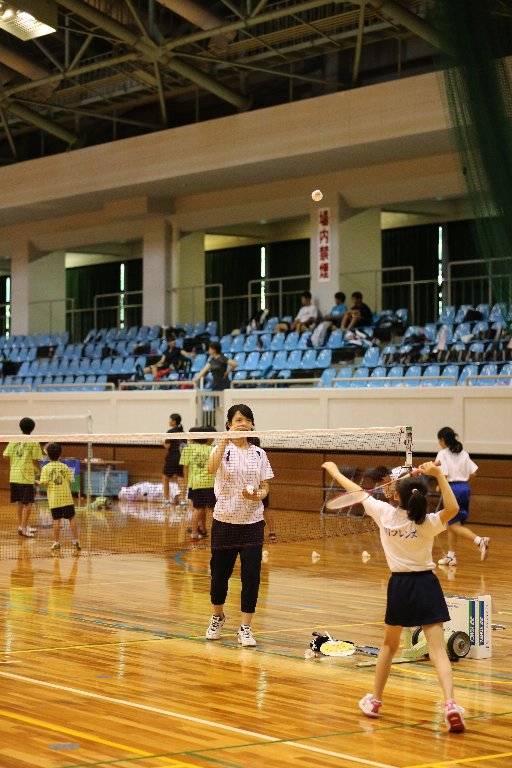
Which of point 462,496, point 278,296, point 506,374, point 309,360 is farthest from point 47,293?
point 462,496

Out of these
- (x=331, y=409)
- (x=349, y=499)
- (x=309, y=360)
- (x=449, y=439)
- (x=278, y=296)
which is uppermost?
(x=278, y=296)

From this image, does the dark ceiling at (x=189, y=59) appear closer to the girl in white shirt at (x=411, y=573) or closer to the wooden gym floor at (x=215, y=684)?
the wooden gym floor at (x=215, y=684)

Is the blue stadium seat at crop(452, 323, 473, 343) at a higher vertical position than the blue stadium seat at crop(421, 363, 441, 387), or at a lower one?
higher

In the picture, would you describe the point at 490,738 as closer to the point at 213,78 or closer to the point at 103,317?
the point at 213,78

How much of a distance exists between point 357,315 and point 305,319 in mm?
2358

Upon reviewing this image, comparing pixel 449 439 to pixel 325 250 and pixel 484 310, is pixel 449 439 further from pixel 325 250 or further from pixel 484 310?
pixel 325 250

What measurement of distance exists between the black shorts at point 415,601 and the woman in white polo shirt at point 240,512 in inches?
99.5

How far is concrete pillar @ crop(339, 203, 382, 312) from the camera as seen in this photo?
3091 cm

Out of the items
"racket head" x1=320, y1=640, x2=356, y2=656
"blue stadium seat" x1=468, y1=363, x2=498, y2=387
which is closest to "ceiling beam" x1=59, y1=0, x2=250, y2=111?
"blue stadium seat" x1=468, y1=363, x2=498, y2=387

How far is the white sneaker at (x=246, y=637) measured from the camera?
9.95m

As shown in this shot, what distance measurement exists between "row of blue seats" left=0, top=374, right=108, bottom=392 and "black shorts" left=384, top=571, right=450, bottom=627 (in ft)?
69.1

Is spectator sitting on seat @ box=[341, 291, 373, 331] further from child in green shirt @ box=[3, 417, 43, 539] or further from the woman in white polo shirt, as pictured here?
the woman in white polo shirt

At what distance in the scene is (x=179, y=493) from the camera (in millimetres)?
23750

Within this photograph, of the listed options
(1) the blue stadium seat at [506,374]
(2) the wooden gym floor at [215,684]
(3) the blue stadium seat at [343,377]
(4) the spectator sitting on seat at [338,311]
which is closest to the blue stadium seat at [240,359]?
(4) the spectator sitting on seat at [338,311]
